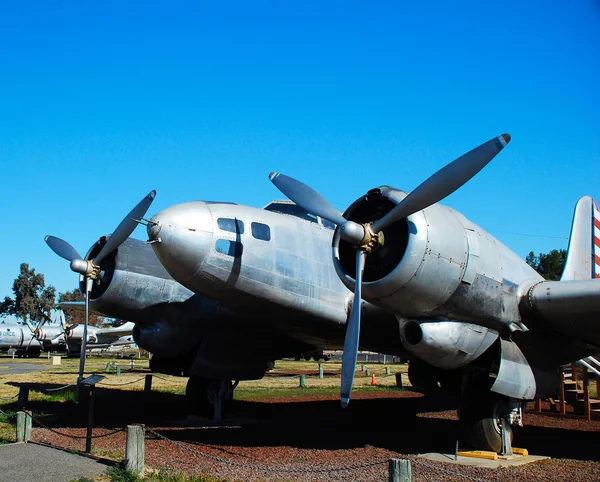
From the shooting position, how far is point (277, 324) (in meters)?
12.0

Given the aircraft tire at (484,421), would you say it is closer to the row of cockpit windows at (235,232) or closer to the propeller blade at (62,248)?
the row of cockpit windows at (235,232)

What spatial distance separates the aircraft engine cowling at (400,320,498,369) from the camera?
9141mm

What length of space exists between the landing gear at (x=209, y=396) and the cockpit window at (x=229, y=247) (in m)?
4.58

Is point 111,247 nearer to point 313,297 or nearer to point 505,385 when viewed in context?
point 313,297

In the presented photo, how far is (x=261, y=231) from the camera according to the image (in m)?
11.2

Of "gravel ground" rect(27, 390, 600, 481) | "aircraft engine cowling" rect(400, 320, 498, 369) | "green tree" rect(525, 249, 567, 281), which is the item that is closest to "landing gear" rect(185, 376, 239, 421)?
"gravel ground" rect(27, 390, 600, 481)

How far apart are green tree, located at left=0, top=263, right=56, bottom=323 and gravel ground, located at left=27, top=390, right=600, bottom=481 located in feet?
251

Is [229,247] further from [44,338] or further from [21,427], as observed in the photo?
[44,338]

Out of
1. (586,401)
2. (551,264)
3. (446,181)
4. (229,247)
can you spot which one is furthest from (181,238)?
(551,264)

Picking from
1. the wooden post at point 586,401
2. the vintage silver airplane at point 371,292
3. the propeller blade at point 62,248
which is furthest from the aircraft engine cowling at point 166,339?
the wooden post at point 586,401

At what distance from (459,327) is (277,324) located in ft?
13.1

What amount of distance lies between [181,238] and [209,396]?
5660 millimetres

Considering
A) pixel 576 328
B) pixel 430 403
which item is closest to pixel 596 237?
pixel 576 328

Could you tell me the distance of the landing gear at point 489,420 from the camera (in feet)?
33.0
